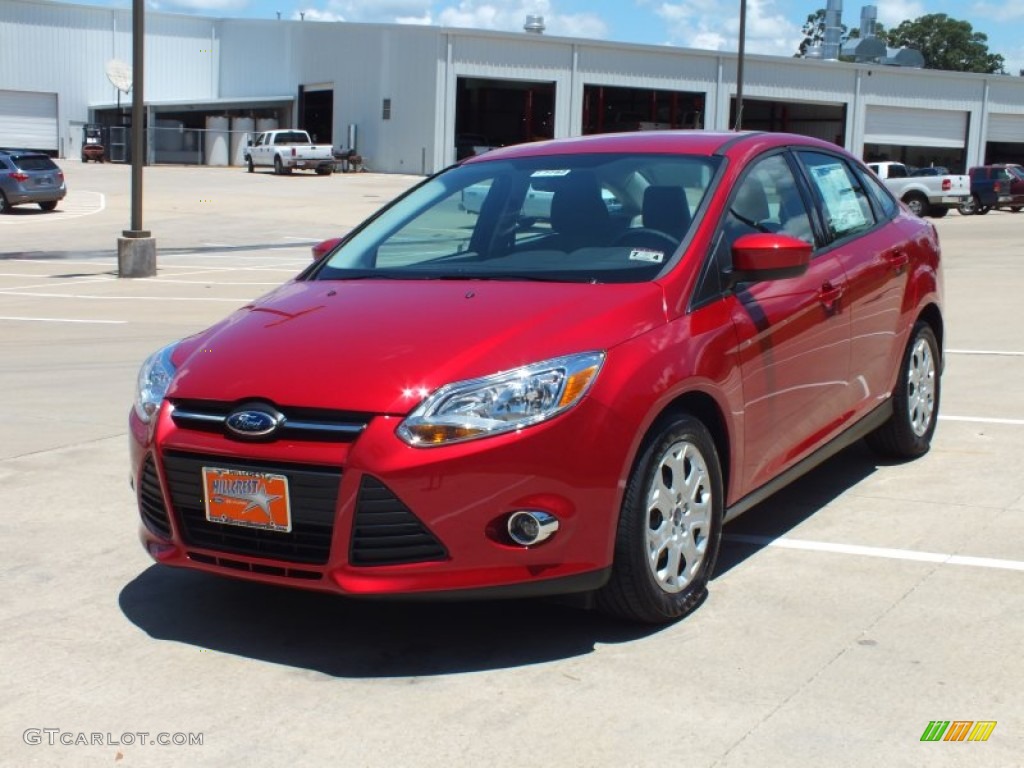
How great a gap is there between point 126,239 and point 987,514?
50.8 ft

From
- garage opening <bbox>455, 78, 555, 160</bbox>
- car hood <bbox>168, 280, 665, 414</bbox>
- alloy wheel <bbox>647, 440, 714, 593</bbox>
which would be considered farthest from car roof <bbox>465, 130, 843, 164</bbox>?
garage opening <bbox>455, 78, 555, 160</bbox>

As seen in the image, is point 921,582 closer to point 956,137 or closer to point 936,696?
point 936,696

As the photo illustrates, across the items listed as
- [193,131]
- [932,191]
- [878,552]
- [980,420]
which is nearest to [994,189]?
[932,191]

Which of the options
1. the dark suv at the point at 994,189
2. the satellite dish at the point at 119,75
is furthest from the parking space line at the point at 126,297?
the satellite dish at the point at 119,75

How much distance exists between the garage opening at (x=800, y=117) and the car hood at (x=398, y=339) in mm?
58114

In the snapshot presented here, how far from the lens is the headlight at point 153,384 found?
4.50m

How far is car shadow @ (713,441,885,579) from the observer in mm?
5438

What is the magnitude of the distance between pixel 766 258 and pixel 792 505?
1.75 m

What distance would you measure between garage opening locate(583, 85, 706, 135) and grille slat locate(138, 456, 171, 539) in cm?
5422

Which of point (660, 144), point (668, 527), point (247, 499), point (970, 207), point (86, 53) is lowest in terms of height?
point (668, 527)

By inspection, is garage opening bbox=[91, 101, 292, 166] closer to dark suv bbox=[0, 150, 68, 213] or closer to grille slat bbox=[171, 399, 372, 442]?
dark suv bbox=[0, 150, 68, 213]

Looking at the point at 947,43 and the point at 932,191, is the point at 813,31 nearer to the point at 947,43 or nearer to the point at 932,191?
the point at 947,43

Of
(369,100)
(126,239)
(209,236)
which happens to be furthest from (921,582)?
(369,100)

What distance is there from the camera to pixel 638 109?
5950cm
